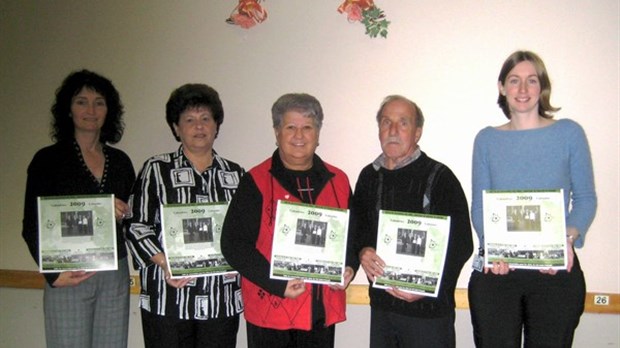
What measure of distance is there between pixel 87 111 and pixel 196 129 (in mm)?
659

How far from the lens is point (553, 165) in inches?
80.5

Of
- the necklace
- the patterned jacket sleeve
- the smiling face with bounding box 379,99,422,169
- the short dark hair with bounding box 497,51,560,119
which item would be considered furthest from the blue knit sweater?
the necklace

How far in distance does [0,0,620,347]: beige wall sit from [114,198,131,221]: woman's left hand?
0.77 metres

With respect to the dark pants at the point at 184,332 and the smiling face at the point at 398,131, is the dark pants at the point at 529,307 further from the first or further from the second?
the dark pants at the point at 184,332

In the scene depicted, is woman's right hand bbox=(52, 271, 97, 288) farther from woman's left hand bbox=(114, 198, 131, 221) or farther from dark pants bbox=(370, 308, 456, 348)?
dark pants bbox=(370, 308, 456, 348)

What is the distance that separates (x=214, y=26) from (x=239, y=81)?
39 centimetres

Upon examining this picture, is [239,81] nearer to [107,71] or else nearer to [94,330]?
[107,71]

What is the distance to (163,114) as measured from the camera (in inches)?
119

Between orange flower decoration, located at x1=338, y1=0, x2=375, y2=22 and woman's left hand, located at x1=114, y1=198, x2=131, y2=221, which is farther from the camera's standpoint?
orange flower decoration, located at x1=338, y1=0, x2=375, y2=22

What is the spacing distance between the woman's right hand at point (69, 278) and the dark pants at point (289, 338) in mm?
908

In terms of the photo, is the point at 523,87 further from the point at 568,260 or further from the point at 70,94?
the point at 70,94

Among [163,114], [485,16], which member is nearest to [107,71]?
[163,114]

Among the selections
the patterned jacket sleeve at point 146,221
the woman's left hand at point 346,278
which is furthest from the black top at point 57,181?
the woman's left hand at point 346,278

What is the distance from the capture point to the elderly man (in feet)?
6.56
